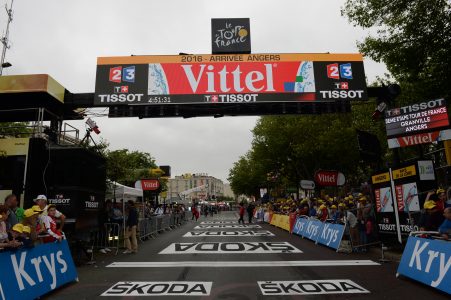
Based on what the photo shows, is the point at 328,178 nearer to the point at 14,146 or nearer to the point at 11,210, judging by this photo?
the point at 11,210

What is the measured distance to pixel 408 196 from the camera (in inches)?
374

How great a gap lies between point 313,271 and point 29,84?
415 inches

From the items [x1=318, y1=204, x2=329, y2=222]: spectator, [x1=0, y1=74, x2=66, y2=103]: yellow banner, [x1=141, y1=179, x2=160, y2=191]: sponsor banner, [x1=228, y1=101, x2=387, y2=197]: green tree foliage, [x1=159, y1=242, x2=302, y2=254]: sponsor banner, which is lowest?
[x1=159, y1=242, x2=302, y2=254]: sponsor banner

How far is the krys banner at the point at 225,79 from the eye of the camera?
1248 centimetres

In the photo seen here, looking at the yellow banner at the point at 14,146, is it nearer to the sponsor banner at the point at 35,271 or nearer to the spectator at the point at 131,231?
the spectator at the point at 131,231

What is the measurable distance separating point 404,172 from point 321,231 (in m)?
4.37

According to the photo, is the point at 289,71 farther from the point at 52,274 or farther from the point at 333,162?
the point at 333,162

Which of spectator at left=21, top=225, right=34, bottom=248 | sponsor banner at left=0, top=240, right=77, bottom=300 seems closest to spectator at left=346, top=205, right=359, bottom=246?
sponsor banner at left=0, top=240, right=77, bottom=300

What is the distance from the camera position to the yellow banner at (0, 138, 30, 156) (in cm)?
1135

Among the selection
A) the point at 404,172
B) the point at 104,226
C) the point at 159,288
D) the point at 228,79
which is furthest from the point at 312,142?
the point at 159,288

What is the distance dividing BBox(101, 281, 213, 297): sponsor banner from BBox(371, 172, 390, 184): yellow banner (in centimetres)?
714

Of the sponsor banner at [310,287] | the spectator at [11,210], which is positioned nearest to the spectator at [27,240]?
the spectator at [11,210]

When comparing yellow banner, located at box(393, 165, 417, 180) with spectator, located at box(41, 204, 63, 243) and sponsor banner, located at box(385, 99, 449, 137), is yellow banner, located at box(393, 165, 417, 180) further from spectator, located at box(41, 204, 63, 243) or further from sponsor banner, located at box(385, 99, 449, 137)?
spectator, located at box(41, 204, 63, 243)

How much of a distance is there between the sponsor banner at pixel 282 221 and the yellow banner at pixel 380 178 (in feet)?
28.5
